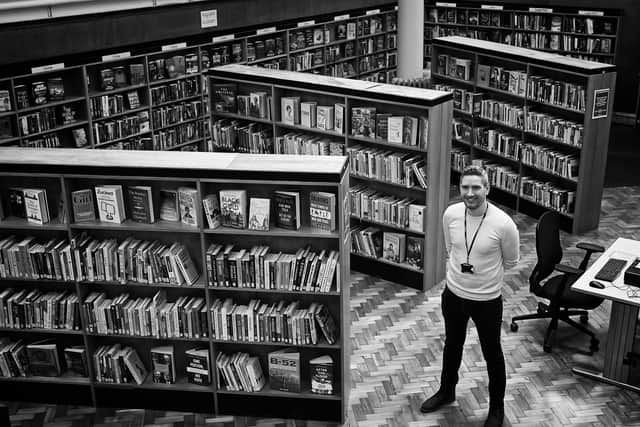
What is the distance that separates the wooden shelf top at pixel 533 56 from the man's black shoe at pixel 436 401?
4.66 meters

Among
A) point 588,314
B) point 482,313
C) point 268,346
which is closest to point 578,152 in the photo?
point 588,314

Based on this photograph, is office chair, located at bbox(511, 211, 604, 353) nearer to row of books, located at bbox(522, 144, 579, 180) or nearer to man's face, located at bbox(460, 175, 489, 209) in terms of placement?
man's face, located at bbox(460, 175, 489, 209)

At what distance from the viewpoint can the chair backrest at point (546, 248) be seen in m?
6.51

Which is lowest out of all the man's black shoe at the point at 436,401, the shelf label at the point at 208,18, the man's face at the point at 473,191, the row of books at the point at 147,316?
the man's black shoe at the point at 436,401

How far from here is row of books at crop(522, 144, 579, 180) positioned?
29.1 ft

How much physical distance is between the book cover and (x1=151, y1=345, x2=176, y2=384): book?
3.56 feet

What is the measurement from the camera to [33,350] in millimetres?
5824

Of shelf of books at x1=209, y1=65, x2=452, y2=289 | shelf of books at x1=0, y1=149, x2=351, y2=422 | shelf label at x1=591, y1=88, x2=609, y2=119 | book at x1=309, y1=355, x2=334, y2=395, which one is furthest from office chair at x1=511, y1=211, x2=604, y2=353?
shelf label at x1=591, y1=88, x2=609, y2=119

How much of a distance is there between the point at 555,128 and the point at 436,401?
4600mm

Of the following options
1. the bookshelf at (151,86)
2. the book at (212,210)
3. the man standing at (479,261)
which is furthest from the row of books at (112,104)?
the man standing at (479,261)

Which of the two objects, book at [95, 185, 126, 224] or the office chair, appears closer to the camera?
book at [95, 185, 126, 224]

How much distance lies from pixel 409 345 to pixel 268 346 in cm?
165

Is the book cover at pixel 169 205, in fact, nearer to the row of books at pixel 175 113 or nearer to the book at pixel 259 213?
the book at pixel 259 213

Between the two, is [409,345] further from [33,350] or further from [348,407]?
[33,350]
